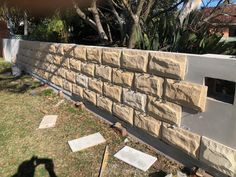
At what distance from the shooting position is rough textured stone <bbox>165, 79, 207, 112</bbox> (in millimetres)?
2586

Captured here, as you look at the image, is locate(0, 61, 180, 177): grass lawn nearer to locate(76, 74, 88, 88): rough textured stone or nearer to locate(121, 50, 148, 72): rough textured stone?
locate(76, 74, 88, 88): rough textured stone

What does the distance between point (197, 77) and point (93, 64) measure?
2.21 metres

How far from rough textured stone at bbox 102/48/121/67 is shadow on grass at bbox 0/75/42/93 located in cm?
336

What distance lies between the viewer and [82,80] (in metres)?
4.90

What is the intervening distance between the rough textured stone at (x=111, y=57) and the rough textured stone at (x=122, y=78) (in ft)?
0.39

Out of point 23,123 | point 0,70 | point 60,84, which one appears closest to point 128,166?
point 23,123

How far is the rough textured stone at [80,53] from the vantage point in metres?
4.68

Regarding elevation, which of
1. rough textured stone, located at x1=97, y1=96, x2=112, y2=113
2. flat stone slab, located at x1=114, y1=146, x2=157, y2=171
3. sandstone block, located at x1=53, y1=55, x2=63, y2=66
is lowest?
flat stone slab, located at x1=114, y1=146, x2=157, y2=171

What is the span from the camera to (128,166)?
3096mm

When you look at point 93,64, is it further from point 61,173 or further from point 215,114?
point 215,114

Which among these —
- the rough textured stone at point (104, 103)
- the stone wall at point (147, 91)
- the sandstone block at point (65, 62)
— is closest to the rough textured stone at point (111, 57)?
the stone wall at point (147, 91)

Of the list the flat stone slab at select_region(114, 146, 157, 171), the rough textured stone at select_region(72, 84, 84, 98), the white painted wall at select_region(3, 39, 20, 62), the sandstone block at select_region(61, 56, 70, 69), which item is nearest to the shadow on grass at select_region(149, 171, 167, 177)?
the flat stone slab at select_region(114, 146, 157, 171)

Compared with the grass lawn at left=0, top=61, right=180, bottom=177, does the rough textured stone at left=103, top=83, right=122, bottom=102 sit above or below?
above

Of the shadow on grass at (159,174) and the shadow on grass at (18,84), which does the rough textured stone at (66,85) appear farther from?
the shadow on grass at (159,174)
